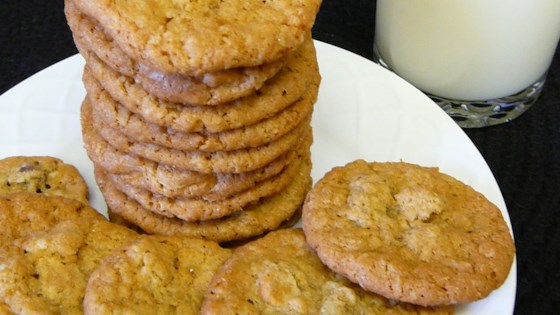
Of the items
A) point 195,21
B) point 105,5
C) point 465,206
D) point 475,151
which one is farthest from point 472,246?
point 105,5

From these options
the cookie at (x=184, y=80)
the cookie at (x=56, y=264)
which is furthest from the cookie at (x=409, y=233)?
the cookie at (x=56, y=264)

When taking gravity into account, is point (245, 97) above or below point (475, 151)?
above

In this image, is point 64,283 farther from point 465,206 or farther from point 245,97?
point 465,206

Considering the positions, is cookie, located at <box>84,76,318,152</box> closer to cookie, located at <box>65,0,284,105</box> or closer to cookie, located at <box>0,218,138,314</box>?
cookie, located at <box>65,0,284,105</box>

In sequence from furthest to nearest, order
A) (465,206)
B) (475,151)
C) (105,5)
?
(475,151) → (465,206) → (105,5)

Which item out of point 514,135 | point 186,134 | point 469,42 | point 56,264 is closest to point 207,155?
point 186,134

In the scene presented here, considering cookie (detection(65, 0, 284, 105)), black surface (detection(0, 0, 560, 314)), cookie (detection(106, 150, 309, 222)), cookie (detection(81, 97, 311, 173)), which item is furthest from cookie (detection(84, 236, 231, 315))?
black surface (detection(0, 0, 560, 314))
